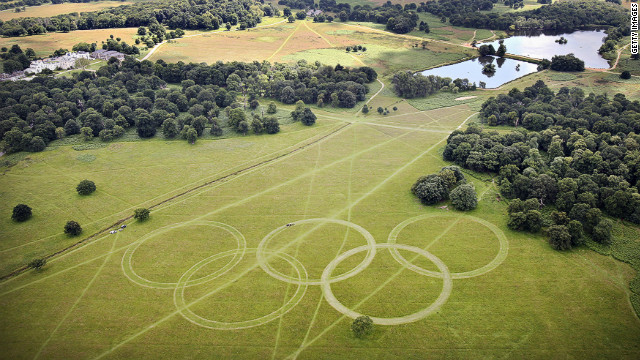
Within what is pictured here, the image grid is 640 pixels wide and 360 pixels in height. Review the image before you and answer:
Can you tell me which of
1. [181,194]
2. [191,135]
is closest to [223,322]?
[181,194]

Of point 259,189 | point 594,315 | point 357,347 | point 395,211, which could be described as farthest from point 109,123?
point 594,315

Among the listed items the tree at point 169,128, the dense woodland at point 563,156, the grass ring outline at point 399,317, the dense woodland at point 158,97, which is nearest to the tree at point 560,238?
the dense woodland at point 563,156

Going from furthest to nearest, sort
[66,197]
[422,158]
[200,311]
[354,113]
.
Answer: [354,113]
[422,158]
[66,197]
[200,311]

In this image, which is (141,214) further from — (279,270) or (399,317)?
(399,317)

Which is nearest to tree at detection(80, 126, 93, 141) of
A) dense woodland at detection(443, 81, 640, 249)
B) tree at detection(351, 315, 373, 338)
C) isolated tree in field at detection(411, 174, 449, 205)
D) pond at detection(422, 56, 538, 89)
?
isolated tree in field at detection(411, 174, 449, 205)

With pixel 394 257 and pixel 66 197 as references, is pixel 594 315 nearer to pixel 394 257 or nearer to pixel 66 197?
pixel 394 257

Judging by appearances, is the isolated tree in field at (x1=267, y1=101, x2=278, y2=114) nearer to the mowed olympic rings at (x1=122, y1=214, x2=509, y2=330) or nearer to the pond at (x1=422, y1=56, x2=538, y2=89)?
the mowed olympic rings at (x1=122, y1=214, x2=509, y2=330)
